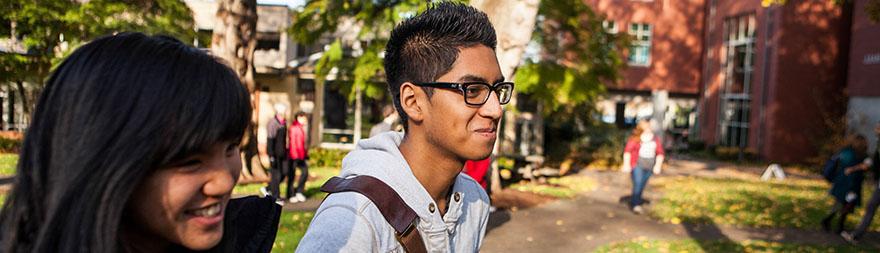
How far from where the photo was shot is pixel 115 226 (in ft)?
3.35

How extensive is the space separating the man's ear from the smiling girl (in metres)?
1.07

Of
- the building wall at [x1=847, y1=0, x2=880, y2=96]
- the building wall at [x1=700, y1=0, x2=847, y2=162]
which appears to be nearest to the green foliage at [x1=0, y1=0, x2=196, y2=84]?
the building wall at [x1=847, y1=0, x2=880, y2=96]

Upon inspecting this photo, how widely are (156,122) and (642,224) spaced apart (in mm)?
10459

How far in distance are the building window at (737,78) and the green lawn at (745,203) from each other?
→ 34.3 ft

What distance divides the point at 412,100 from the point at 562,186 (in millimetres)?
13934

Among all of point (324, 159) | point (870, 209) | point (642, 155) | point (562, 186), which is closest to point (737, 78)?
point (562, 186)

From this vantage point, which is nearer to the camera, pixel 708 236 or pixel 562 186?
pixel 708 236

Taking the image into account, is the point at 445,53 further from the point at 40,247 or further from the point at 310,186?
the point at 310,186

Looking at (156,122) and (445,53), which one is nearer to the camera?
(156,122)

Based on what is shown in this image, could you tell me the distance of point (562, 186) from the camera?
623 inches

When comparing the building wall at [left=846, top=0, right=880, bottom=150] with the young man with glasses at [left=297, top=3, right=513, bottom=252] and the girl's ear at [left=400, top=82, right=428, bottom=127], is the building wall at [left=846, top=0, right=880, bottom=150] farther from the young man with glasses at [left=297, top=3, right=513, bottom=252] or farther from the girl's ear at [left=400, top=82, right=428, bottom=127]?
the girl's ear at [left=400, top=82, right=428, bottom=127]

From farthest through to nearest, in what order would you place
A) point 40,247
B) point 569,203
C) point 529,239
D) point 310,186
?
1. point 310,186
2. point 569,203
3. point 529,239
4. point 40,247

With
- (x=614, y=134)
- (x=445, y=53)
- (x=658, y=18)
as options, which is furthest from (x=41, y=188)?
(x=658, y=18)

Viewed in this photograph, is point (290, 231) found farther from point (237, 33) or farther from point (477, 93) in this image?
point (477, 93)
